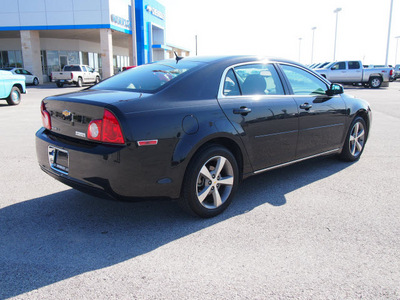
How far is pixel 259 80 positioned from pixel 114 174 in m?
2.12

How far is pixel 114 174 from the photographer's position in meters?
2.97

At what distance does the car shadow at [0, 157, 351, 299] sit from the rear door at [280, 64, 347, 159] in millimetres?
621

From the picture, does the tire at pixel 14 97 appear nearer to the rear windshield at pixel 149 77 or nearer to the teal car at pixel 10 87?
the teal car at pixel 10 87

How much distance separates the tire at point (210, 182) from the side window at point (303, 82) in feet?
5.07

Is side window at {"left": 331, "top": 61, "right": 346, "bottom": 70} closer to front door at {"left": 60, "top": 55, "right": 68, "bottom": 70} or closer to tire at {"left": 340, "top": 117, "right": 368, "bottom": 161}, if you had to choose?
tire at {"left": 340, "top": 117, "right": 368, "bottom": 161}

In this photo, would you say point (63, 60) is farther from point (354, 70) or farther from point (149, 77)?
point (149, 77)

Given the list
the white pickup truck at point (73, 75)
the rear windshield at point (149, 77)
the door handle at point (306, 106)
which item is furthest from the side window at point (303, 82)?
the white pickup truck at point (73, 75)

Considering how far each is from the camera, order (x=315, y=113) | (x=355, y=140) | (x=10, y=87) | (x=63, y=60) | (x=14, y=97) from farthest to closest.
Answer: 1. (x=63, y=60)
2. (x=14, y=97)
3. (x=10, y=87)
4. (x=355, y=140)
5. (x=315, y=113)

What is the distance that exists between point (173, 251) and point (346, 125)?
11.8ft

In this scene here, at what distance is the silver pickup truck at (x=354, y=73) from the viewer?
2702 cm

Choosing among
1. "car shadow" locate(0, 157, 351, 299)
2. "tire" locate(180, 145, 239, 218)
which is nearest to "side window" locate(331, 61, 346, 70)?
"car shadow" locate(0, 157, 351, 299)

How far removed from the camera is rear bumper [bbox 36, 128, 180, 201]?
9.73 ft

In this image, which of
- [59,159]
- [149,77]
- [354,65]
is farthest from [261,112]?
[354,65]

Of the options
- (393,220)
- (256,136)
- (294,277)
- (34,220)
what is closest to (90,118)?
(34,220)
